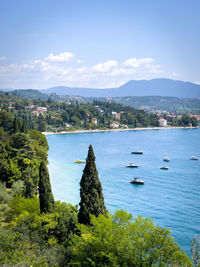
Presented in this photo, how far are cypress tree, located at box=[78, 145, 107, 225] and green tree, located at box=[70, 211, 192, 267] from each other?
2.77m

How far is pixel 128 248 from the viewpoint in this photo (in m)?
11.0

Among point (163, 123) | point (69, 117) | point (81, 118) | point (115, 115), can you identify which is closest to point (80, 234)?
point (69, 117)

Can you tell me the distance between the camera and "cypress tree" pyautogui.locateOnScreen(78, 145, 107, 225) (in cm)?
1518

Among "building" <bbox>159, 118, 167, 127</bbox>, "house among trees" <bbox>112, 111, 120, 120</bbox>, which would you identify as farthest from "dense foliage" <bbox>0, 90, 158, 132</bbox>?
"building" <bbox>159, 118, 167, 127</bbox>

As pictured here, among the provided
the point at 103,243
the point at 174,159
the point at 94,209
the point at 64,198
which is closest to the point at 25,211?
the point at 94,209

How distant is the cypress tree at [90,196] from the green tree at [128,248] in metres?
2.77

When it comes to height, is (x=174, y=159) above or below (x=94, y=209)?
below

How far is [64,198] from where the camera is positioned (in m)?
32.1

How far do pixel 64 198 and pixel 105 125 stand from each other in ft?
400

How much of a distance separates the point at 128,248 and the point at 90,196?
16.2 feet

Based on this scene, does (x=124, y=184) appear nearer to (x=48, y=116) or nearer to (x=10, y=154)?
(x=10, y=154)

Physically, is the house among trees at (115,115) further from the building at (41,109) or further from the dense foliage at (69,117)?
the building at (41,109)

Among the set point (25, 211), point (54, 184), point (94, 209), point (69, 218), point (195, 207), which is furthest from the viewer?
point (54, 184)

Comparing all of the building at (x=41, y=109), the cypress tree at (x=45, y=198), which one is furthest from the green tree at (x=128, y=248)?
the building at (x=41, y=109)
